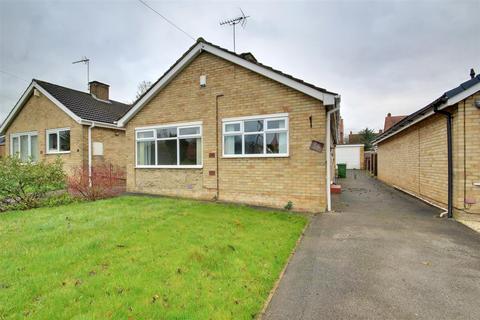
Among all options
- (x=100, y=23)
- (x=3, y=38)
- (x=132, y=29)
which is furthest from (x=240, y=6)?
(x=3, y=38)

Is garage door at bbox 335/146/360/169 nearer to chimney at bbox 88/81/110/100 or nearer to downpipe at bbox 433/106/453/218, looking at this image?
downpipe at bbox 433/106/453/218

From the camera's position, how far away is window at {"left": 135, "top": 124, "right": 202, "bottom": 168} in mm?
10062

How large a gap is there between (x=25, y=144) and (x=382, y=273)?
22.1 m

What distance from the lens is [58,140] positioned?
51.0ft

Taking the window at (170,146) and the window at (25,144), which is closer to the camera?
the window at (170,146)

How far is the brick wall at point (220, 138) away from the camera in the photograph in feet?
25.7

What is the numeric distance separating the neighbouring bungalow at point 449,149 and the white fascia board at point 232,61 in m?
3.15

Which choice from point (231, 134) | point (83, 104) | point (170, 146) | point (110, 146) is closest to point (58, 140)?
point (83, 104)

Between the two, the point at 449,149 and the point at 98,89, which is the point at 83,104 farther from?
the point at 449,149

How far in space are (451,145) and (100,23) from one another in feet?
46.1

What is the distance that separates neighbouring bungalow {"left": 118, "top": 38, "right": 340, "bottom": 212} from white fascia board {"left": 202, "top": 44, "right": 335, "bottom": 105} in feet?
0.10

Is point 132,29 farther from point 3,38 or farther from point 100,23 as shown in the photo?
point 3,38

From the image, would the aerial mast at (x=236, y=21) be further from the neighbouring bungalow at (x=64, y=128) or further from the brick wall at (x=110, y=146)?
the brick wall at (x=110, y=146)

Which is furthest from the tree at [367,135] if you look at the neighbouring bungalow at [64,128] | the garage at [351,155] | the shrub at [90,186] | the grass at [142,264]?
the shrub at [90,186]
